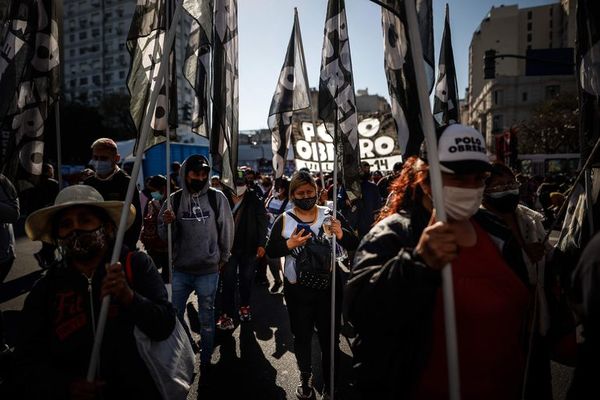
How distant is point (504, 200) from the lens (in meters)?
2.96

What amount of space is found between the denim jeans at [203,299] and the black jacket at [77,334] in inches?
71.1

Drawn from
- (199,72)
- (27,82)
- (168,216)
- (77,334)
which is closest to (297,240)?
(168,216)

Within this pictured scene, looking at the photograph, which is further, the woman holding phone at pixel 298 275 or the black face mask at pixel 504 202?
the woman holding phone at pixel 298 275

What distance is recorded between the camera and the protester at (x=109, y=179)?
3.93m

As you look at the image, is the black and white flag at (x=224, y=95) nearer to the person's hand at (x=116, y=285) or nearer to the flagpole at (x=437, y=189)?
the person's hand at (x=116, y=285)

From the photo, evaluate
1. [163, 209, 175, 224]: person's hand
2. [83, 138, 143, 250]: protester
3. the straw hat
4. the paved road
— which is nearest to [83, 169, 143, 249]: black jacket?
[83, 138, 143, 250]: protester

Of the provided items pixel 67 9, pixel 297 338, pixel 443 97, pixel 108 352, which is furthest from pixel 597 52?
pixel 67 9

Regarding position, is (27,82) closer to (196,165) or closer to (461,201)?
(196,165)

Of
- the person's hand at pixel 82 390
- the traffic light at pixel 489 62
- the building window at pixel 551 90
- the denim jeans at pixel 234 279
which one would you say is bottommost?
the denim jeans at pixel 234 279

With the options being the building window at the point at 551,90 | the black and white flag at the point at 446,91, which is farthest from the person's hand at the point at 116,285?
the building window at the point at 551,90

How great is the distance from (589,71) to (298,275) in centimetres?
260

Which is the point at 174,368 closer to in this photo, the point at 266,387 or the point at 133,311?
the point at 133,311

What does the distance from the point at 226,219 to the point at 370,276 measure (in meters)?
2.61

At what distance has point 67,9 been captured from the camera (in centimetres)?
7038
